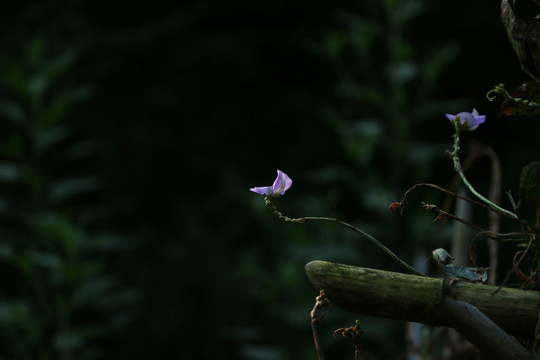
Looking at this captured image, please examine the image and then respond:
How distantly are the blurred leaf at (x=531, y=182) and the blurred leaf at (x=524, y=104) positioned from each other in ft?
0.09

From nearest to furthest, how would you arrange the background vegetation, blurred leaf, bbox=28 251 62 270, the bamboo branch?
the bamboo branch, blurred leaf, bbox=28 251 62 270, the background vegetation

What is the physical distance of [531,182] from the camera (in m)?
0.25

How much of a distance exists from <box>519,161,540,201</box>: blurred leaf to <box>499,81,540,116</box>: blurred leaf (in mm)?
27

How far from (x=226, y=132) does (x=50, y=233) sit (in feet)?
5.05

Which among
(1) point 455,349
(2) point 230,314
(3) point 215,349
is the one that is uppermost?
(1) point 455,349

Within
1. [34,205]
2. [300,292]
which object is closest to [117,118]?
[34,205]

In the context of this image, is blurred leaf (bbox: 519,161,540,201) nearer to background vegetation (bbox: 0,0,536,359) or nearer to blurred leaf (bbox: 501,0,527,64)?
blurred leaf (bbox: 501,0,527,64)

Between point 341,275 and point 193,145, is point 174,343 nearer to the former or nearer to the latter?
point 193,145

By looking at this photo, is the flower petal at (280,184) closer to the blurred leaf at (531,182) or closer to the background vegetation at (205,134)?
the blurred leaf at (531,182)

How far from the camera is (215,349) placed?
2.42 metres

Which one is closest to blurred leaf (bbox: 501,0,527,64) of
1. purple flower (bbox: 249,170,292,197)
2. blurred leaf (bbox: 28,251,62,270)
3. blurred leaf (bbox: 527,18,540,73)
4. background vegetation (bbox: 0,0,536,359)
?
blurred leaf (bbox: 527,18,540,73)

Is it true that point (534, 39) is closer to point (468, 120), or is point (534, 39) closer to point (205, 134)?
point (468, 120)

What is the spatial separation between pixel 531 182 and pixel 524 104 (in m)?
0.03

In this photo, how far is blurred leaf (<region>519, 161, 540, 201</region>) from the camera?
0.82 ft
